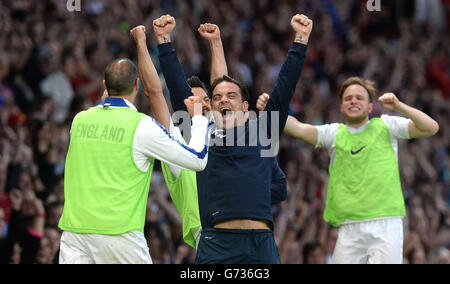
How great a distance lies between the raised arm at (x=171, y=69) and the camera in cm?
649

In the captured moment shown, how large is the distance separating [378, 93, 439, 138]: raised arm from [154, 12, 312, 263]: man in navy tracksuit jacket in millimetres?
1189

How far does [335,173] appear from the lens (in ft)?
24.9

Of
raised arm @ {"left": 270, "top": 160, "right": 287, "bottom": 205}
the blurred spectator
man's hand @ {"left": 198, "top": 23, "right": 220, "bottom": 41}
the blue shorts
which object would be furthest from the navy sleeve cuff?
the blurred spectator

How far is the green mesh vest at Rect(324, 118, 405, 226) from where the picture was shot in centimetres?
729

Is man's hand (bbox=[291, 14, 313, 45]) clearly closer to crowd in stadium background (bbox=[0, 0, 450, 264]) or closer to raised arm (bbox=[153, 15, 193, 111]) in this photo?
raised arm (bbox=[153, 15, 193, 111])

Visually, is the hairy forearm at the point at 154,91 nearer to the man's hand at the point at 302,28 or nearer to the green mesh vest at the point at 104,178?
the green mesh vest at the point at 104,178

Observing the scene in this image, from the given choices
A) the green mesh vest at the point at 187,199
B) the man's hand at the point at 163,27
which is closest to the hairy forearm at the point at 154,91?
the man's hand at the point at 163,27

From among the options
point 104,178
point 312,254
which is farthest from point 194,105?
point 312,254

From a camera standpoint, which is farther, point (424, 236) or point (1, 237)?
point (424, 236)

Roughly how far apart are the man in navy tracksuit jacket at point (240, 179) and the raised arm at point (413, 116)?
1.19 metres

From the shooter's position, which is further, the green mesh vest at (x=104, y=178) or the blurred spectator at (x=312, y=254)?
the blurred spectator at (x=312, y=254)
